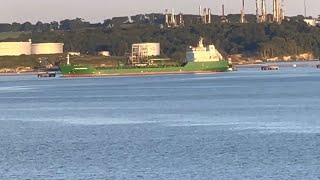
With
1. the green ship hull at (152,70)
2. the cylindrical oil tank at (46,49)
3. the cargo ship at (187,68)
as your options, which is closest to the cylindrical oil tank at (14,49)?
the cylindrical oil tank at (46,49)

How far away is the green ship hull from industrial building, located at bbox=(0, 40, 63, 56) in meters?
49.6

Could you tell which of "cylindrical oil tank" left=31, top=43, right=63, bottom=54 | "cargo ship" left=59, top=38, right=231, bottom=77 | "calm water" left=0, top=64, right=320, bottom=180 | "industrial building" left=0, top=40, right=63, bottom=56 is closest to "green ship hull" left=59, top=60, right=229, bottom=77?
"cargo ship" left=59, top=38, right=231, bottom=77

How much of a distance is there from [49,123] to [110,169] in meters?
17.6

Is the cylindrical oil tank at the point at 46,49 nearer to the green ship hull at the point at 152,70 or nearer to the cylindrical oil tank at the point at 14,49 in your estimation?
the cylindrical oil tank at the point at 14,49

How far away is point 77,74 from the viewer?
138375 mm

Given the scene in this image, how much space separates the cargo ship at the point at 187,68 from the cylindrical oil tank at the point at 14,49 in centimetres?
4855

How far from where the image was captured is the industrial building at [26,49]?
619ft

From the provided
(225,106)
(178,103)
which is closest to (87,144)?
(225,106)

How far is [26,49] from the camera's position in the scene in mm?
191000

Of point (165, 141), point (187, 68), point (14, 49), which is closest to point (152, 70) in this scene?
point (187, 68)

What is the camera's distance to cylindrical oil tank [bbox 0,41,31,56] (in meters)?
188

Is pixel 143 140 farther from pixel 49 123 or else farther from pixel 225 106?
pixel 225 106

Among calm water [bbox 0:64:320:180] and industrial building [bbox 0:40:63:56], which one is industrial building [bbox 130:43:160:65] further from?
calm water [bbox 0:64:320:180]

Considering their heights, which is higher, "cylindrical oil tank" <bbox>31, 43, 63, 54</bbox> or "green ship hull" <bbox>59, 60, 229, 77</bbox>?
"cylindrical oil tank" <bbox>31, 43, 63, 54</bbox>
